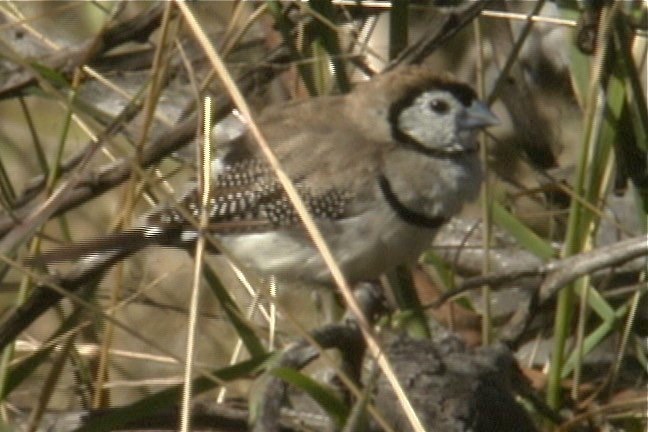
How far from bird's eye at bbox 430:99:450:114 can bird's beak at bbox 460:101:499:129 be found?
0.05m

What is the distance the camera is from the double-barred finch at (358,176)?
3000 millimetres

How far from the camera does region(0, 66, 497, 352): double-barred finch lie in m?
3.00

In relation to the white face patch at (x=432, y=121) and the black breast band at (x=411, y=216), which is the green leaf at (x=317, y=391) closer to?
the black breast band at (x=411, y=216)

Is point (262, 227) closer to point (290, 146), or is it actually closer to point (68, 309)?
point (290, 146)

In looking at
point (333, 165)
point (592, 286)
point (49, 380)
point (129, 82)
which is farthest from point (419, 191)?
point (49, 380)

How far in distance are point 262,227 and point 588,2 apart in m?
0.81

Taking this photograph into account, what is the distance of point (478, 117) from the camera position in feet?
10.1

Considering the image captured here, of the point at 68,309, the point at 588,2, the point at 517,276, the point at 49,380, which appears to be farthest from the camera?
the point at 68,309

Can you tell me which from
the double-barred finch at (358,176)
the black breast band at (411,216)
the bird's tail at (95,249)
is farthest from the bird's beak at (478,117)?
the bird's tail at (95,249)

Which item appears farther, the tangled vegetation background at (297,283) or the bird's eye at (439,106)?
the bird's eye at (439,106)

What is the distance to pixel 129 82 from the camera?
3197 millimetres

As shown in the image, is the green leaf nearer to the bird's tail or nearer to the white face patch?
Result: the bird's tail

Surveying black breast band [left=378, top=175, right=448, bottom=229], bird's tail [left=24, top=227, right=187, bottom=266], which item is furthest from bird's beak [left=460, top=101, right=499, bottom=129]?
bird's tail [left=24, top=227, right=187, bottom=266]

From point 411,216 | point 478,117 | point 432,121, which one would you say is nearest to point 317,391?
point 411,216
